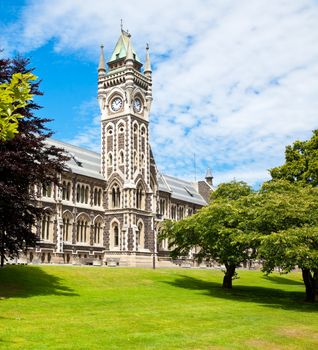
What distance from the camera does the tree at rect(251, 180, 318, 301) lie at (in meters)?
26.2

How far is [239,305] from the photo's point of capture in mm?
27578

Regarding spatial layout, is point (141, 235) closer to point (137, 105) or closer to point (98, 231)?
point (98, 231)

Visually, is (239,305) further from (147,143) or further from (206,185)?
(206,185)

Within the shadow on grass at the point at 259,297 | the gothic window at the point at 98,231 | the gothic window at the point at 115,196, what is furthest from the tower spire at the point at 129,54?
the shadow on grass at the point at 259,297

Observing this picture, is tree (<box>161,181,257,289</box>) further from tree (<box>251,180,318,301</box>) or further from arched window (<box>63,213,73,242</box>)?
arched window (<box>63,213,73,242</box>)

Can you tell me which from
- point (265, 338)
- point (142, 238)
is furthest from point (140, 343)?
point (142, 238)

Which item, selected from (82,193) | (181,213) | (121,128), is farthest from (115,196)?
(181,213)

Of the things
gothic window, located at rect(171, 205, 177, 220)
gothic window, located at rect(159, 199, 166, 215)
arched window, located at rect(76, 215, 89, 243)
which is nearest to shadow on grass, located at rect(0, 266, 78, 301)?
arched window, located at rect(76, 215, 89, 243)

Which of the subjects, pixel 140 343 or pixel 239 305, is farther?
pixel 239 305

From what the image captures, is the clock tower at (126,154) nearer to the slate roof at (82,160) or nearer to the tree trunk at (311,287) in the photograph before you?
the slate roof at (82,160)

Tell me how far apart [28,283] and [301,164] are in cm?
2644

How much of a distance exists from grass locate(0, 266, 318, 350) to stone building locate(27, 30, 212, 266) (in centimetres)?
2135

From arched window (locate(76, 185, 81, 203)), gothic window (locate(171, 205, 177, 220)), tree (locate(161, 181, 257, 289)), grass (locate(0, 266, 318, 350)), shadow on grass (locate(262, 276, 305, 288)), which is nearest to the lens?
grass (locate(0, 266, 318, 350))

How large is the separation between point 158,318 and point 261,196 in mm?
16060
